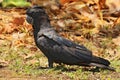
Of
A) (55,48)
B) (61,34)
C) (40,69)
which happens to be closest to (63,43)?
(55,48)

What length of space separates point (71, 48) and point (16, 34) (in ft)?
7.37

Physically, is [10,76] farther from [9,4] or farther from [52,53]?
[9,4]

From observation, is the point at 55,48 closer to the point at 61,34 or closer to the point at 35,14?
the point at 35,14

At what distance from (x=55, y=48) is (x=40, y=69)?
14.1 inches

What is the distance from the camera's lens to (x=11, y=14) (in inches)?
382

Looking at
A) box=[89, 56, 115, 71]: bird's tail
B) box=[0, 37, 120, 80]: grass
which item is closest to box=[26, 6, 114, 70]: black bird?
box=[89, 56, 115, 71]: bird's tail

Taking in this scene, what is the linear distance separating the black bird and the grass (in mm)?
112

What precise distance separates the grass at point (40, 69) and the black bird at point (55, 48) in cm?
11

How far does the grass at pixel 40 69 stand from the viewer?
252 inches

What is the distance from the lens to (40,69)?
6.68 m

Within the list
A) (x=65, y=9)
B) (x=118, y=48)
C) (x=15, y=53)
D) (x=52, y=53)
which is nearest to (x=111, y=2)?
(x=65, y=9)

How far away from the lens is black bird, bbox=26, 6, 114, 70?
6.50 m

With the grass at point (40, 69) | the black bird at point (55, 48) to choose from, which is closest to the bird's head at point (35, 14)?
the black bird at point (55, 48)

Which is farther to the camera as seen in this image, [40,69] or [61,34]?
[61,34]
